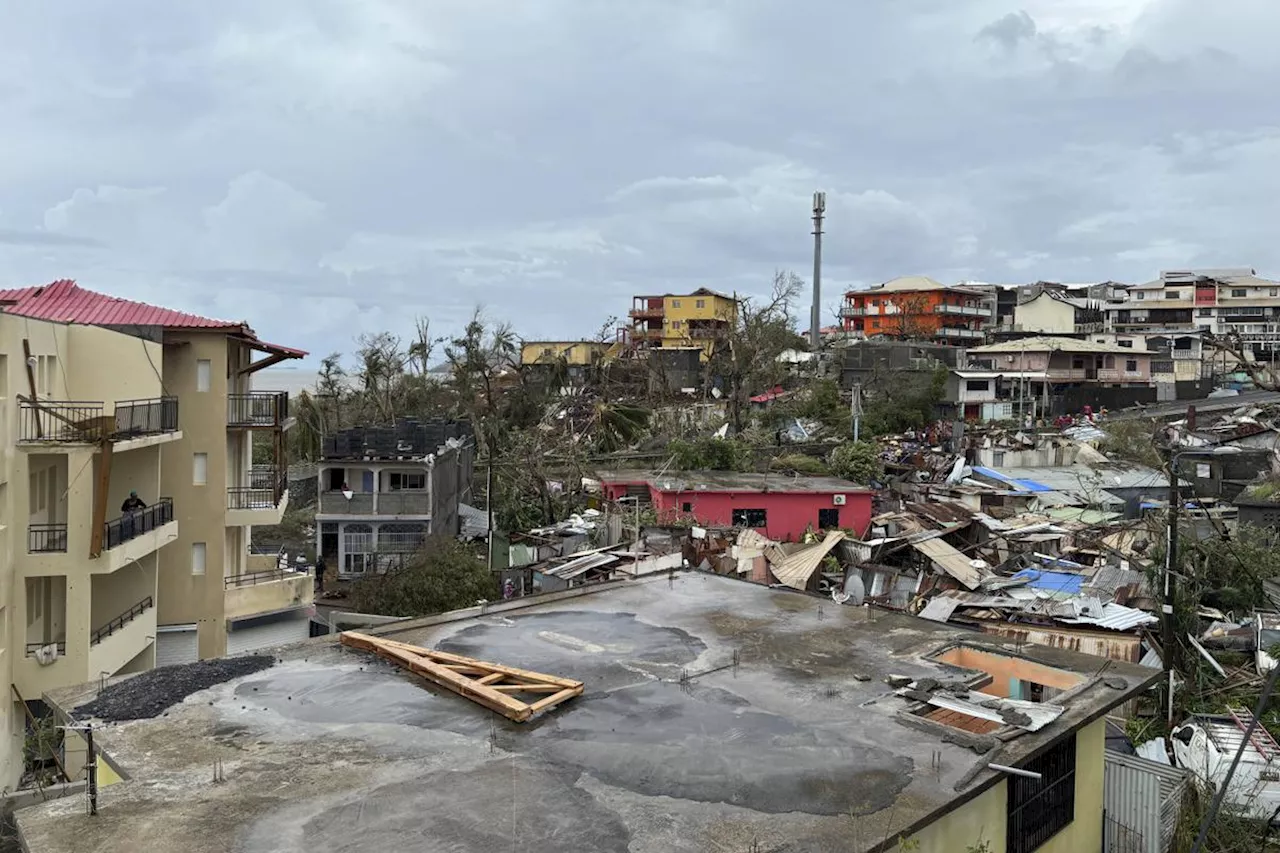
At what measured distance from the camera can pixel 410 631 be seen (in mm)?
13445

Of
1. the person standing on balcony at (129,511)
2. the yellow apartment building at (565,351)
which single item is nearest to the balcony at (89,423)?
the person standing on balcony at (129,511)

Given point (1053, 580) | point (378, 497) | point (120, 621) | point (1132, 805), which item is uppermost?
point (378, 497)

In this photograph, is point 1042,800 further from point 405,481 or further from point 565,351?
point 565,351

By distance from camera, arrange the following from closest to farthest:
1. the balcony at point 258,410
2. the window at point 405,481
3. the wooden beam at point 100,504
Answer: the wooden beam at point 100,504
the balcony at point 258,410
the window at point 405,481

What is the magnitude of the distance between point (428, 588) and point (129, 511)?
6.61 meters

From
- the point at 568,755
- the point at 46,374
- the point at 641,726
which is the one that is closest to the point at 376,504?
the point at 46,374

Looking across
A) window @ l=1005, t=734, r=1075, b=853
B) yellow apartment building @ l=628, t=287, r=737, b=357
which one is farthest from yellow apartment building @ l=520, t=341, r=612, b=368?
window @ l=1005, t=734, r=1075, b=853

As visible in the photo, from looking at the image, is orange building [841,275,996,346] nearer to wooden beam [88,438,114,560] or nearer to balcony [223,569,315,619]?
balcony [223,569,315,619]

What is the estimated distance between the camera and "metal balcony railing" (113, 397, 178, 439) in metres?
17.0

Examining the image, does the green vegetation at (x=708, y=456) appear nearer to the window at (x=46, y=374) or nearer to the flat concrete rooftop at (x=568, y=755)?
the window at (x=46, y=374)

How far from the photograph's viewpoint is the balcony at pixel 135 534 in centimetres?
1612

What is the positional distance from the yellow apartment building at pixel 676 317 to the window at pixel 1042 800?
57.7 metres

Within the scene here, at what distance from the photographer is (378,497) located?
90.3 feet

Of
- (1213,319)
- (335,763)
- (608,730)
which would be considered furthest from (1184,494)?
(1213,319)
